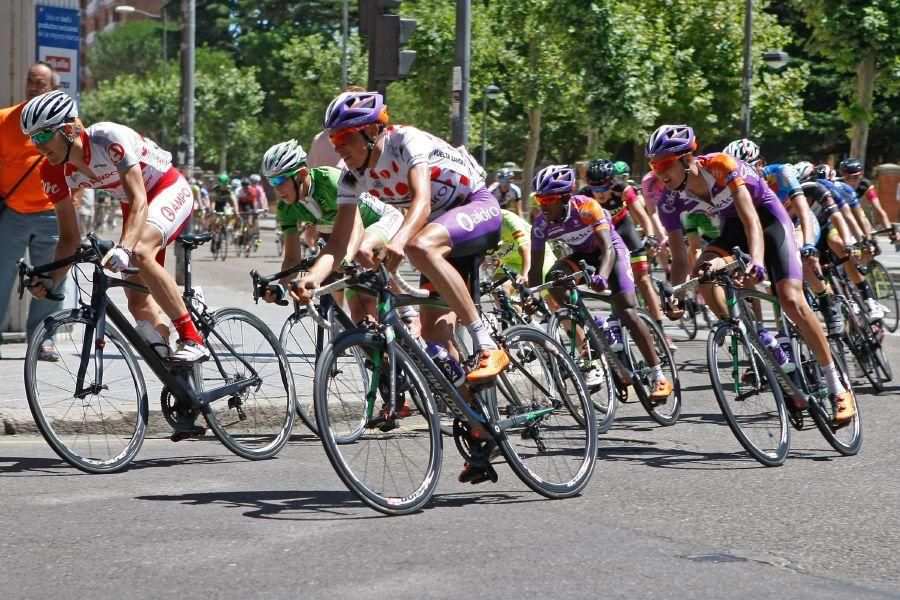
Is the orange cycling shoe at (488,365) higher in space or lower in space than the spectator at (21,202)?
lower

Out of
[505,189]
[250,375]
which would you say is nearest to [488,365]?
[250,375]

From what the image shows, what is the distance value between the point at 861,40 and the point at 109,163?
2678 cm

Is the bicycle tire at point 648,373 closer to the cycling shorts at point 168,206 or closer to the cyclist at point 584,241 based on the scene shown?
the cyclist at point 584,241

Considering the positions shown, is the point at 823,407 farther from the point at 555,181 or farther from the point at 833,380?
the point at 555,181

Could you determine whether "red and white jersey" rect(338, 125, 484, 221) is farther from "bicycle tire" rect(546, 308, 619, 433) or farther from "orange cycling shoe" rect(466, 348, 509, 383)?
"bicycle tire" rect(546, 308, 619, 433)

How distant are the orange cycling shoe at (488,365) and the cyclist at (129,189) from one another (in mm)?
1680

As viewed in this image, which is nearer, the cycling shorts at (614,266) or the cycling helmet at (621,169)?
the cycling shorts at (614,266)

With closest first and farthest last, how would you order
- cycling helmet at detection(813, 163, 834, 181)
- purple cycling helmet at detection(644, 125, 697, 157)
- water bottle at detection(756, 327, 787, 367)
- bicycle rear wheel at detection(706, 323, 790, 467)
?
bicycle rear wheel at detection(706, 323, 790, 467) → water bottle at detection(756, 327, 787, 367) → purple cycling helmet at detection(644, 125, 697, 157) → cycling helmet at detection(813, 163, 834, 181)

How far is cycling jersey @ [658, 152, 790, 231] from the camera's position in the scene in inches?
300

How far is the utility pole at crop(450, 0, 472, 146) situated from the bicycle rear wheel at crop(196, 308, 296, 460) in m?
9.41

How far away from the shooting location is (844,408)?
763 centimetres

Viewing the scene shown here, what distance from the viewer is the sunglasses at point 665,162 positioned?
7.64 metres

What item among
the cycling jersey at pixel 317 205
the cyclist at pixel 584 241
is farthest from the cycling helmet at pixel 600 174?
the cycling jersey at pixel 317 205

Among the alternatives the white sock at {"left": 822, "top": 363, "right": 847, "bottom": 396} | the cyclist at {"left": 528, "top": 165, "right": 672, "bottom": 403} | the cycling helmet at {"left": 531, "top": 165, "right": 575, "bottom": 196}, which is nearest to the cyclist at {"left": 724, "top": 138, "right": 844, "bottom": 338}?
the white sock at {"left": 822, "top": 363, "right": 847, "bottom": 396}
